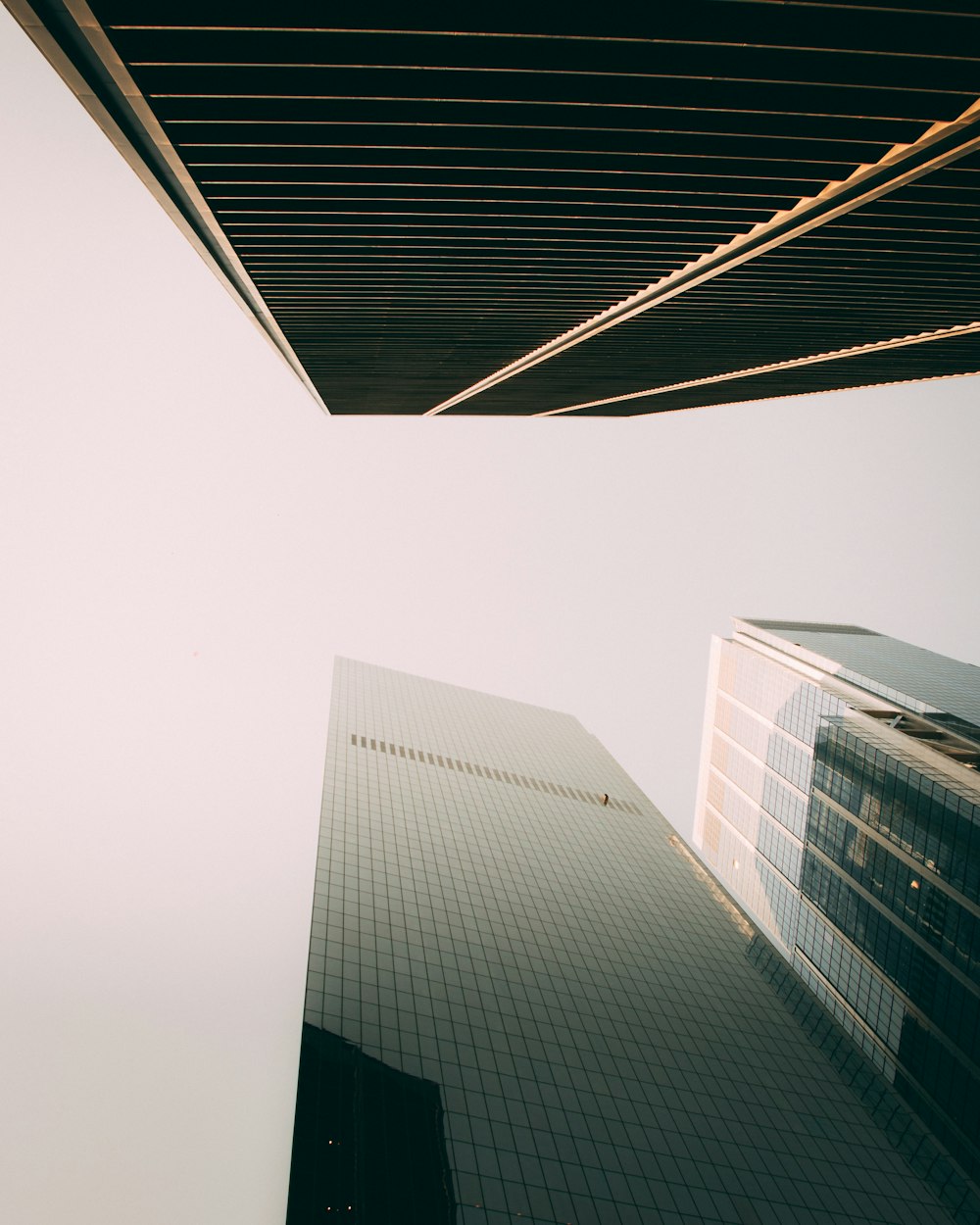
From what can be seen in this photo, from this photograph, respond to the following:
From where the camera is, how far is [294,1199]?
116 feet

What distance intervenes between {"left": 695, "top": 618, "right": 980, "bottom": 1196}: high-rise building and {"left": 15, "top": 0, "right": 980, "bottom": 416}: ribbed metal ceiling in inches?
1993

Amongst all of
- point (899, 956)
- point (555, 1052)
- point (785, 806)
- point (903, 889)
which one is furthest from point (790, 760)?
point (555, 1052)

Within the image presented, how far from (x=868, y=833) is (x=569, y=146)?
235ft

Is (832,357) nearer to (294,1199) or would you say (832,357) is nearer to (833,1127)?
(294,1199)

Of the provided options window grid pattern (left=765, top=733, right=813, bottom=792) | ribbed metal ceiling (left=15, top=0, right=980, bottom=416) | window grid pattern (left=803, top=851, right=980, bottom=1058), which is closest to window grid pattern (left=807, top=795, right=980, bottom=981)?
window grid pattern (left=803, top=851, right=980, bottom=1058)

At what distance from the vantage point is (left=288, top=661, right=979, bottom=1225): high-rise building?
38.4 m

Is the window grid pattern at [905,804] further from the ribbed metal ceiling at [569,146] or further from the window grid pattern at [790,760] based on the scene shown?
the ribbed metal ceiling at [569,146]

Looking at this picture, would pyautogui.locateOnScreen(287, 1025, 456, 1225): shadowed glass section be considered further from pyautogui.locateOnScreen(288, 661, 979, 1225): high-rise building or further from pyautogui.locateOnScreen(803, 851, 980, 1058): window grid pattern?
pyautogui.locateOnScreen(803, 851, 980, 1058): window grid pattern

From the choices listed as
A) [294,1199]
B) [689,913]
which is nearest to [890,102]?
[294,1199]

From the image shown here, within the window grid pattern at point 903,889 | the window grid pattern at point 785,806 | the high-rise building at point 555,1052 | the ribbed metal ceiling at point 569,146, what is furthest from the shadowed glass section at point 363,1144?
the window grid pattern at point 785,806

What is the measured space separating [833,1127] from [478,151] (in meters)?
54.1

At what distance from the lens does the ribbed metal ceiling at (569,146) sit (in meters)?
9.97

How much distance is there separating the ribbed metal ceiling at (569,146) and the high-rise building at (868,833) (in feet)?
166

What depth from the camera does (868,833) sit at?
235ft
